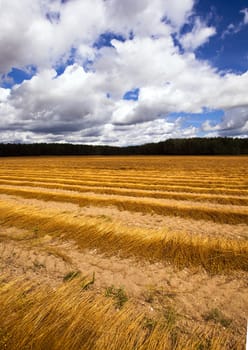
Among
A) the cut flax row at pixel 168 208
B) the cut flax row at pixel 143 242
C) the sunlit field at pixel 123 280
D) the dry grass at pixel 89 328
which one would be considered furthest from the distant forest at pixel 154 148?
the dry grass at pixel 89 328

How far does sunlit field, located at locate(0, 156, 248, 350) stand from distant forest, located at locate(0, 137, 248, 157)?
4213 inches

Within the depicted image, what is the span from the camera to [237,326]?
368 cm

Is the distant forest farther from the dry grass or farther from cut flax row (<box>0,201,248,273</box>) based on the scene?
the dry grass

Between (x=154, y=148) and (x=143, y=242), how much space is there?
123 meters

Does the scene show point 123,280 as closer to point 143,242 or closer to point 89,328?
point 89,328

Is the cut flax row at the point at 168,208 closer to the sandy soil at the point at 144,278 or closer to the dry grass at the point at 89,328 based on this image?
the sandy soil at the point at 144,278

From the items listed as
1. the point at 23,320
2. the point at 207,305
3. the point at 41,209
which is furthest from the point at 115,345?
the point at 41,209

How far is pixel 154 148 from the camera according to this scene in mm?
127750

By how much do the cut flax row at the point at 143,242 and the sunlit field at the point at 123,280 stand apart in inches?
1.2

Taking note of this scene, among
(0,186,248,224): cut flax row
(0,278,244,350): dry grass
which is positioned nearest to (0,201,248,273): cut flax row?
(0,278,244,350): dry grass

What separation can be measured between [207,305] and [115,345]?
1.90m

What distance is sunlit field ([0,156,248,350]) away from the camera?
350 centimetres

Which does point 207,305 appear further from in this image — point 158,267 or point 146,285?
point 158,267

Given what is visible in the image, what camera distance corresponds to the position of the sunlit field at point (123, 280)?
11.5 ft
